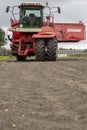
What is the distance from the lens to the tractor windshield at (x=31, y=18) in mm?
29500

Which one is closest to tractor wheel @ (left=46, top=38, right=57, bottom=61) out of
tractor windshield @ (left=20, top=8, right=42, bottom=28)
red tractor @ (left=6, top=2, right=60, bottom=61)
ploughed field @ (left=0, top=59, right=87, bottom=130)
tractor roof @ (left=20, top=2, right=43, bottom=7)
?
red tractor @ (left=6, top=2, right=60, bottom=61)

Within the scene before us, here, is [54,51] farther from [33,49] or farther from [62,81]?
[62,81]

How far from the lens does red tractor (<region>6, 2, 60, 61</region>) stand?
85.9 ft

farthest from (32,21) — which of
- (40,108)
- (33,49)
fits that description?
(40,108)

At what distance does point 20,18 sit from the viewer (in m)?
30.0

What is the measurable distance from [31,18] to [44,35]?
3.34 m

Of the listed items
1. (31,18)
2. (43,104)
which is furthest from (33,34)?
(43,104)

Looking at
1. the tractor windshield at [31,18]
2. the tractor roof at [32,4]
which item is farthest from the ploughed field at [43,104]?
the tractor roof at [32,4]

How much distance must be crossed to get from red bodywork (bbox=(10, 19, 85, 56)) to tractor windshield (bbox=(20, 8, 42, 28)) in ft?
1.51

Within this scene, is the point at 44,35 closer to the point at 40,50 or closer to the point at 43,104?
the point at 40,50

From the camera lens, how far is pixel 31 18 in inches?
1168

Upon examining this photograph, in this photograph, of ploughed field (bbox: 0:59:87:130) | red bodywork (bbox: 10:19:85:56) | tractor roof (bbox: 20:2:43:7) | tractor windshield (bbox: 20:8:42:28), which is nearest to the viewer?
ploughed field (bbox: 0:59:87:130)

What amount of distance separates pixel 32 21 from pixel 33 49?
10.6 ft

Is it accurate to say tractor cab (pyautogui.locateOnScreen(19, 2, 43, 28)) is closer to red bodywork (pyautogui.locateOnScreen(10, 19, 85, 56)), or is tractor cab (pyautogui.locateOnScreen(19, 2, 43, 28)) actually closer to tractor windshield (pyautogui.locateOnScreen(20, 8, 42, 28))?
tractor windshield (pyautogui.locateOnScreen(20, 8, 42, 28))
